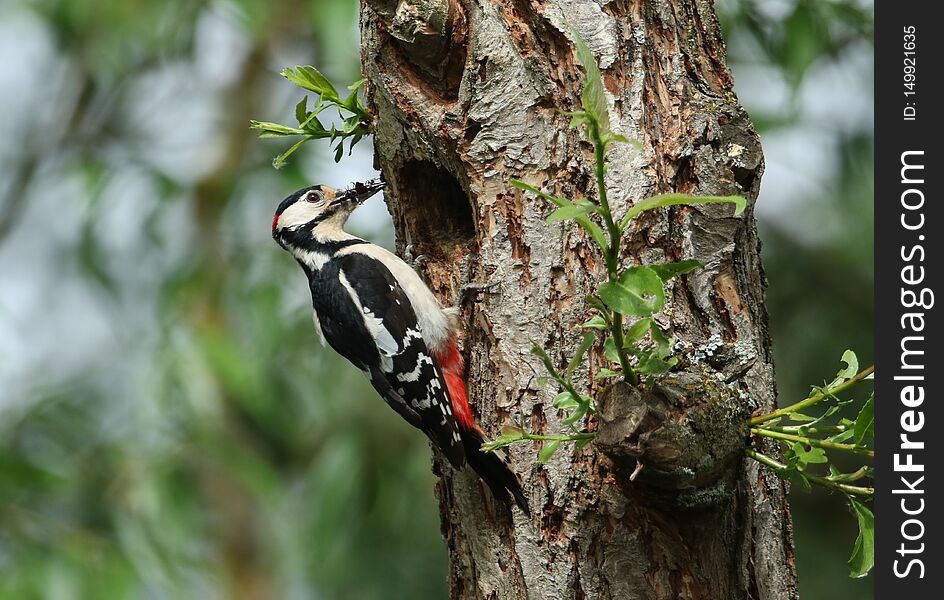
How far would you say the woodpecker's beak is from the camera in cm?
368

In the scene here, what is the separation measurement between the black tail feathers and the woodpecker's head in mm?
1537

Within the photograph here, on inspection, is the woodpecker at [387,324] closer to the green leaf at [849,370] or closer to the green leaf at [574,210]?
the green leaf at [849,370]

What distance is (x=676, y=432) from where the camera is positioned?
1.93m

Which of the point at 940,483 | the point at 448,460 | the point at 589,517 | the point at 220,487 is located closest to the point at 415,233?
the point at 448,460

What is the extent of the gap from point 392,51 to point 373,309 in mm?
951

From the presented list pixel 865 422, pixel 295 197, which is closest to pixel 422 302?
pixel 295 197

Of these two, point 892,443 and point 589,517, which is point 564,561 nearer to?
point 589,517

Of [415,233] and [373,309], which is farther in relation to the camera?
[373,309]

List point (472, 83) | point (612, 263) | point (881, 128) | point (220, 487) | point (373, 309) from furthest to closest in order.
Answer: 1. point (220, 487)
2. point (373, 309)
3. point (472, 83)
4. point (881, 128)
5. point (612, 263)

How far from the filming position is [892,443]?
1978 mm

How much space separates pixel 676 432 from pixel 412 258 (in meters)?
1.26

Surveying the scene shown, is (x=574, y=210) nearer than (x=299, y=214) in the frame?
Yes

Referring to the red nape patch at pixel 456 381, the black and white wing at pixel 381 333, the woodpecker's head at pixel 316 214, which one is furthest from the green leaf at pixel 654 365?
the woodpecker's head at pixel 316 214

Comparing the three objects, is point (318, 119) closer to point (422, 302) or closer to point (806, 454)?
point (422, 302)
